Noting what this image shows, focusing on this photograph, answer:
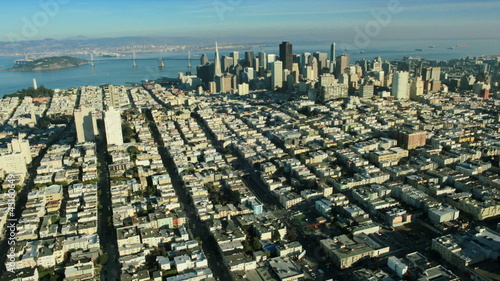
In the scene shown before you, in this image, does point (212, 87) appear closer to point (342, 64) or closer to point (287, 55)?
point (287, 55)

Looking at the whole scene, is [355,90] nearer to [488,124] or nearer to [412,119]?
[412,119]

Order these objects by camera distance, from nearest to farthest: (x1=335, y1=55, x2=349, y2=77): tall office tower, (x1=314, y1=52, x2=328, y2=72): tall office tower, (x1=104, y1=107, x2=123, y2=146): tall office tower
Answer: (x1=104, y1=107, x2=123, y2=146): tall office tower
(x1=335, y1=55, x2=349, y2=77): tall office tower
(x1=314, y1=52, x2=328, y2=72): tall office tower

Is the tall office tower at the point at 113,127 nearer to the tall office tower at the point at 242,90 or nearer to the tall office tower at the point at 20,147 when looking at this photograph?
the tall office tower at the point at 20,147

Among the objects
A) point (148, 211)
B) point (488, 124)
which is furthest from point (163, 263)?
point (488, 124)

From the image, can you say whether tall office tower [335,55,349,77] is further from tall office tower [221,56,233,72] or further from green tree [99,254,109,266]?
green tree [99,254,109,266]

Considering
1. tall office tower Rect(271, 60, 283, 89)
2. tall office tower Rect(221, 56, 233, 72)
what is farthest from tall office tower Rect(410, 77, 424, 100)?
tall office tower Rect(221, 56, 233, 72)

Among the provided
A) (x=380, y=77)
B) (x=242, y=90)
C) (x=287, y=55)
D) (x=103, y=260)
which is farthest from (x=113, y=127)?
(x=287, y=55)
